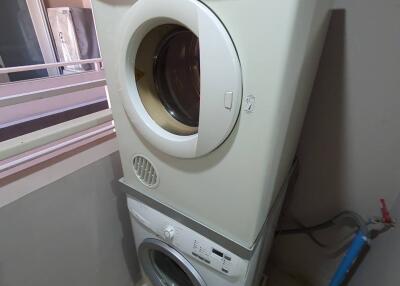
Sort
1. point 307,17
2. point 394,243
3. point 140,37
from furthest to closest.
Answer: point 394,243, point 140,37, point 307,17

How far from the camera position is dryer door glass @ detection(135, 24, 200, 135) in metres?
0.72

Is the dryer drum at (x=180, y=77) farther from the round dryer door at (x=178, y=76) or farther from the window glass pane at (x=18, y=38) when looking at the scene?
the window glass pane at (x=18, y=38)

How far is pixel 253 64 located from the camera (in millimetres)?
473

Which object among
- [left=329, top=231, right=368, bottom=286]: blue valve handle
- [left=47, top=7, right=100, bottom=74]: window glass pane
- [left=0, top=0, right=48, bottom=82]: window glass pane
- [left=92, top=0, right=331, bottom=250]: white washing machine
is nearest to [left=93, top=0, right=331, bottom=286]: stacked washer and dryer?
[left=92, top=0, right=331, bottom=250]: white washing machine

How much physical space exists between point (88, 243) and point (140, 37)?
3.14 feet

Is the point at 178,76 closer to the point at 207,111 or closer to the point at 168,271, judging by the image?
the point at 207,111

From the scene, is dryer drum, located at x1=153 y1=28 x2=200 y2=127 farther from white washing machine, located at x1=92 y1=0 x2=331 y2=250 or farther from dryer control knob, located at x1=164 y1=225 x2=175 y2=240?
dryer control knob, located at x1=164 y1=225 x2=175 y2=240

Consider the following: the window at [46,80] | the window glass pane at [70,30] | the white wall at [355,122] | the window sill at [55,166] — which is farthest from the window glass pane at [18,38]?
the white wall at [355,122]

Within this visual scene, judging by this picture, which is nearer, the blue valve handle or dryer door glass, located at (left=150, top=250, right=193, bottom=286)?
the blue valve handle

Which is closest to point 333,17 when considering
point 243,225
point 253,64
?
point 253,64

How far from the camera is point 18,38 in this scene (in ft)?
5.37

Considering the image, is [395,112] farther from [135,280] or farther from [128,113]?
[135,280]

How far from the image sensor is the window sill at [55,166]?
0.75m

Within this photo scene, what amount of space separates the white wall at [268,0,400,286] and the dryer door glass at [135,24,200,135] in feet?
1.93
